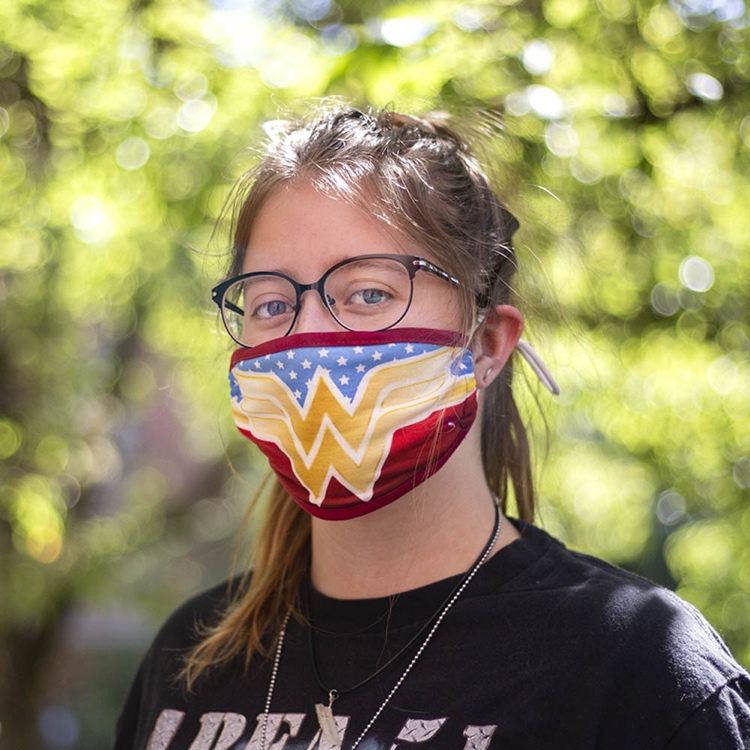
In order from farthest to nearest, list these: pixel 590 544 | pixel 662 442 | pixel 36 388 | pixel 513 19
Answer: pixel 36 388 → pixel 590 544 → pixel 662 442 → pixel 513 19

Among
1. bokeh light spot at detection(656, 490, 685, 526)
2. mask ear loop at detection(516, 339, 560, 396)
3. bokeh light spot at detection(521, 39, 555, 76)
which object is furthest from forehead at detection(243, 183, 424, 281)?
bokeh light spot at detection(656, 490, 685, 526)

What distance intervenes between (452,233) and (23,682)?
18.1ft

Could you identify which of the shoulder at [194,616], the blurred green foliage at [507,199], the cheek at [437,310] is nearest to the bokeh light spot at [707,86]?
the blurred green foliage at [507,199]

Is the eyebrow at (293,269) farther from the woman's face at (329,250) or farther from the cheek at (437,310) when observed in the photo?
the cheek at (437,310)

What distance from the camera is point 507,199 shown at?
6.60ft

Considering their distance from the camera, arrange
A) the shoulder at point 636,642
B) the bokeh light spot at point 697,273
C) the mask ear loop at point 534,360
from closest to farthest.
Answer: the shoulder at point 636,642 → the mask ear loop at point 534,360 → the bokeh light spot at point 697,273

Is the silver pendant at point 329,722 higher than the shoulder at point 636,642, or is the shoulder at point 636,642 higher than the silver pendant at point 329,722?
the shoulder at point 636,642

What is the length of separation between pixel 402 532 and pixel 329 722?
377 mm

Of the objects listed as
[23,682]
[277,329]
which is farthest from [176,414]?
[277,329]

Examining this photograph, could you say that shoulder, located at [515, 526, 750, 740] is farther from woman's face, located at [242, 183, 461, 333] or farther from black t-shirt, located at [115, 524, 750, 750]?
woman's face, located at [242, 183, 461, 333]

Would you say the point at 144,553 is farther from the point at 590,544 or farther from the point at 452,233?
the point at 452,233

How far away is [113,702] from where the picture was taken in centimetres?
1034

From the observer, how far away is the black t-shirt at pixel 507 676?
146 cm

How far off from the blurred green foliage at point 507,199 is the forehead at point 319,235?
0.42m
